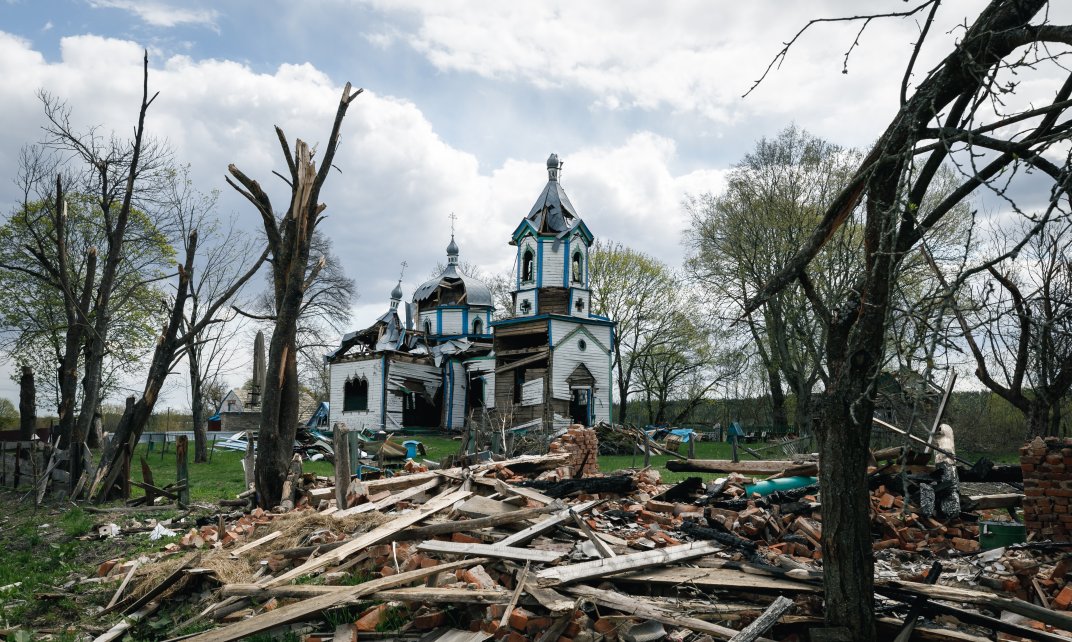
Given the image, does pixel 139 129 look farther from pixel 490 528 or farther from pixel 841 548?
pixel 841 548

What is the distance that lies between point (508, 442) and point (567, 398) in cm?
1436

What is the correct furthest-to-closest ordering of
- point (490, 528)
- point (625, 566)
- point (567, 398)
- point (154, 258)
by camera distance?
point (567, 398)
point (154, 258)
point (490, 528)
point (625, 566)

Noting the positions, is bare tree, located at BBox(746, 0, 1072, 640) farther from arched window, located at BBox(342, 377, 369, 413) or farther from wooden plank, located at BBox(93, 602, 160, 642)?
arched window, located at BBox(342, 377, 369, 413)

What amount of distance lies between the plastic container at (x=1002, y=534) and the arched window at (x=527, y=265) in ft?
85.0

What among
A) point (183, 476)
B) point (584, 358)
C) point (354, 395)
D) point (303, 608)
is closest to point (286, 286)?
point (183, 476)

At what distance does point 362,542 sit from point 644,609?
3.12m

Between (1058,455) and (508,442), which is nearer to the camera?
(1058,455)

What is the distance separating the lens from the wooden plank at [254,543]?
25.4 feet

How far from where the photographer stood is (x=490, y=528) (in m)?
7.71

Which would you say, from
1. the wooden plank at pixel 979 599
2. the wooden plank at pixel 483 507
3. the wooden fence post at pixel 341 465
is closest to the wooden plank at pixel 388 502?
the wooden fence post at pixel 341 465

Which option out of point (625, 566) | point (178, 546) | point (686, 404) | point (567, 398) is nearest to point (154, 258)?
point (567, 398)

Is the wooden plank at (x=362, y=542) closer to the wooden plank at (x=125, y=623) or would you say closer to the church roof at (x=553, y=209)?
the wooden plank at (x=125, y=623)

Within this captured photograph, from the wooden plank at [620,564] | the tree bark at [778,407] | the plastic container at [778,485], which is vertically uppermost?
the tree bark at [778,407]

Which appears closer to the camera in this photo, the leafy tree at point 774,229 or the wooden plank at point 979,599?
the wooden plank at point 979,599
